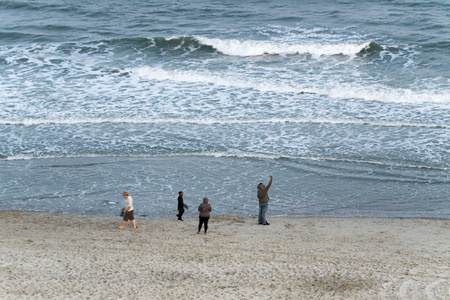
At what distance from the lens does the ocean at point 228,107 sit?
18.4 metres

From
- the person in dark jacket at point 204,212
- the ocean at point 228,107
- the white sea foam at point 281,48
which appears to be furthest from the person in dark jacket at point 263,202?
the white sea foam at point 281,48

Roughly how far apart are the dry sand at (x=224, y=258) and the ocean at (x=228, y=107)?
1.17m

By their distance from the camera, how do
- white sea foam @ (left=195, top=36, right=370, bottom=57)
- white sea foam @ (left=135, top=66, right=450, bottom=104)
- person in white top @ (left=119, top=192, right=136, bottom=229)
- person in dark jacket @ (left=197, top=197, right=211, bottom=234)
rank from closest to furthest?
person in dark jacket @ (left=197, top=197, right=211, bottom=234) → person in white top @ (left=119, top=192, right=136, bottom=229) → white sea foam @ (left=135, top=66, right=450, bottom=104) → white sea foam @ (left=195, top=36, right=370, bottom=57)

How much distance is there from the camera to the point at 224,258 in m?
13.8

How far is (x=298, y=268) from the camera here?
13.3 m

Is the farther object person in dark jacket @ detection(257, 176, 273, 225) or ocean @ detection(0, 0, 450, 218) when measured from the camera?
ocean @ detection(0, 0, 450, 218)

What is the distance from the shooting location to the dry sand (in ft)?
40.3

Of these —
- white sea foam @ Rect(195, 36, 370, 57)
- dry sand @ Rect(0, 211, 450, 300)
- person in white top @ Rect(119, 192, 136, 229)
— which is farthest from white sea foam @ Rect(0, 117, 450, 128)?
white sea foam @ Rect(195, 36, 370, 57)

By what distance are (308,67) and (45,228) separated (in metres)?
19.5

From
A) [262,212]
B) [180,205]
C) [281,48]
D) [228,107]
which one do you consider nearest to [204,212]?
[180,205]

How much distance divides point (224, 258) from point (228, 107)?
13.0 metres

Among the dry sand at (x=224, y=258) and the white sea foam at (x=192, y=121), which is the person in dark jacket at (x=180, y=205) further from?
the white sea foam at (x=192, y=121)

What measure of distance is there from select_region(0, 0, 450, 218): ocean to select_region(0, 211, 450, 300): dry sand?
1169 mm

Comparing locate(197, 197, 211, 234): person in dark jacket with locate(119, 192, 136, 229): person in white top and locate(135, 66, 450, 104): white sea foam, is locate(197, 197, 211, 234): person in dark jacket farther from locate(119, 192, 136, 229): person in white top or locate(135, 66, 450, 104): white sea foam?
locate(135, 66, 450, 104): white sea foam
